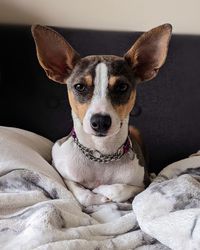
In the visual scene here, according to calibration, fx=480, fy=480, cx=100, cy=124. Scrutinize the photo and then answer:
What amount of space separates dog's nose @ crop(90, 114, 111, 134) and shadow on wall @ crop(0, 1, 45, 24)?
32.1 inches

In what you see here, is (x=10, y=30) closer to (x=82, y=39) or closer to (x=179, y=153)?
(x=82, y=39)

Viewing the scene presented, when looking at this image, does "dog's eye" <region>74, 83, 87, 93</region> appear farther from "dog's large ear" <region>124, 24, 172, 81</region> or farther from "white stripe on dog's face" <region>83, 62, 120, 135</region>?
"dog's large ear" <region>124, 24, 172, 81</region>

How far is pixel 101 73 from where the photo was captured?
1.32 metres

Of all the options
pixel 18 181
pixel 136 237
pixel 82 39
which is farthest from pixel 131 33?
pixel 136 237

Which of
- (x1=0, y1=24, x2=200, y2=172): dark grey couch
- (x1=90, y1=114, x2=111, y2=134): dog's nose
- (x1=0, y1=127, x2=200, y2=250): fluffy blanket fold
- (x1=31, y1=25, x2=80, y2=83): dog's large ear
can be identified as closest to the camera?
(x1=0, y1=127, x2=200, y2=250): fluffy blanket fold

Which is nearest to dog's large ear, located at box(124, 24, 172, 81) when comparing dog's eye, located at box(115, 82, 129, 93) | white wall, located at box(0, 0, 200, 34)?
dog's eye, located at box(115, 82, 129, 93)

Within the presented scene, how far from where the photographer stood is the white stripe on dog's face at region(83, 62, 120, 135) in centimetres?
127

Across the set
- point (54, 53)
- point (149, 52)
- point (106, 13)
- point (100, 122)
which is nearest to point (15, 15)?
point (106, 13)

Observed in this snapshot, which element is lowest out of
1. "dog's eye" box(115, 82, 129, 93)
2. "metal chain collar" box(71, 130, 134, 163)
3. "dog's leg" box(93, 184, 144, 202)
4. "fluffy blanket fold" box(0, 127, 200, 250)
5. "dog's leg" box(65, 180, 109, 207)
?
"dog's leg" box(65, 180, 109, 207)

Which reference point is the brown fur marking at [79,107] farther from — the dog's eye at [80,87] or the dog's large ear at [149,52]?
the dog's large ear at [149,52]

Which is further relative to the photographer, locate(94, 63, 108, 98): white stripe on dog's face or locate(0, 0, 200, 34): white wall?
locate(0, 0, 200, 34): white wall

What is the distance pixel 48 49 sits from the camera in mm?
1409

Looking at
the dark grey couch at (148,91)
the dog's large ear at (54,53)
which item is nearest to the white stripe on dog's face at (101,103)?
the dog's large ear at (54,53)

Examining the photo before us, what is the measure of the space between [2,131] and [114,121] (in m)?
0.49
